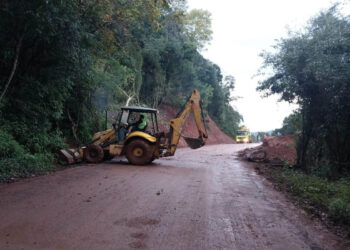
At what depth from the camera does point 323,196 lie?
8047 millimetres

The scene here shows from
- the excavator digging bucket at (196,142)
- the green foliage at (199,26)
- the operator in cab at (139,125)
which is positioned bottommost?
the excavator digging bucket at (196,142)

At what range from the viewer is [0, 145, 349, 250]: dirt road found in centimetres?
445

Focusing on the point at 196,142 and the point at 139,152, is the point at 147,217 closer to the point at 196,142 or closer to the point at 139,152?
the point at 139,152

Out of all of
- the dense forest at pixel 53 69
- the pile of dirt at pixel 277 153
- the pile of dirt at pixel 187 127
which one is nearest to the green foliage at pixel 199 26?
the pile of dirt at pixel 187 127

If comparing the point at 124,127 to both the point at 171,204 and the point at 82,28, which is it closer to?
the point at 82,28

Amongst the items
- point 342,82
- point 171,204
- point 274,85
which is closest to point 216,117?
point 274,85

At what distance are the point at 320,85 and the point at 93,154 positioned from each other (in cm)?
972

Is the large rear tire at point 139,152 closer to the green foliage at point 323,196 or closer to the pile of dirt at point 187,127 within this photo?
the green foliage at point 323,196

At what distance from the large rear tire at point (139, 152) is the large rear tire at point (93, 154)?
1.12 metres

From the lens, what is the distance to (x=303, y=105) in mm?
14812

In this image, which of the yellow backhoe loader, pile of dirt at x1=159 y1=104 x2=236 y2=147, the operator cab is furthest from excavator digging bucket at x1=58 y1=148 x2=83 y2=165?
pile of dirt at x1=159 y1=104 x2=236 y2=147

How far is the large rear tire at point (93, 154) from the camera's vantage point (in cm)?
1303

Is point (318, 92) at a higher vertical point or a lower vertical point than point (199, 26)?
lower

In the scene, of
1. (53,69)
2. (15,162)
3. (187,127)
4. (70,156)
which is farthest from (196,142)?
(187,127)
